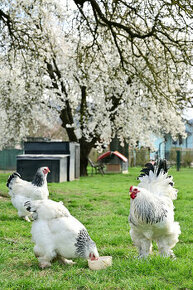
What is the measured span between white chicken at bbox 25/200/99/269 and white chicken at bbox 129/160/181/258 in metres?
0.68

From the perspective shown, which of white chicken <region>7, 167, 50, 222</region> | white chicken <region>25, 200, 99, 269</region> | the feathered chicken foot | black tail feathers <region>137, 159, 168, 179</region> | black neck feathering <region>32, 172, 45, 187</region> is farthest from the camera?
black neck feathering <region>32, 172, 45, 187</region>

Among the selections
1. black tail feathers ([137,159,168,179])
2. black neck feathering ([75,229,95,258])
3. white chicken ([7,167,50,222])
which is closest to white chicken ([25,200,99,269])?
black neck feathering ([75,229,95,258])

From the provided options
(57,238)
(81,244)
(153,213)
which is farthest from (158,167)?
(57,238)

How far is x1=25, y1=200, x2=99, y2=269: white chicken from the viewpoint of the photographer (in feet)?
16.4

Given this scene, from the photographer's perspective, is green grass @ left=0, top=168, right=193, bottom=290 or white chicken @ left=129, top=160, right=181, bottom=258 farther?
white chicken @ left=129, top=160, right=181, bottom=258

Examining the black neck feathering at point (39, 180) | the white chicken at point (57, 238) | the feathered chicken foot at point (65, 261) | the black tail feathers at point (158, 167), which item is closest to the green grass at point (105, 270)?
the feathered chicken foot at point (65, 261)

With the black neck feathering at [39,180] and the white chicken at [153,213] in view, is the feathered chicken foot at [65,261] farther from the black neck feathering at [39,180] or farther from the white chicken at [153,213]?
the black neck feathering at [39,180]

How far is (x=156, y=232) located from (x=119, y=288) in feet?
3.83

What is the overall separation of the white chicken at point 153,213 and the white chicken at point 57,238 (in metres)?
0.68

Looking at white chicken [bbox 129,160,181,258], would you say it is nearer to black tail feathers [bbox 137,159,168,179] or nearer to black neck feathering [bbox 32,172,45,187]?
black tail feathers [bbox 137,159,168,179]

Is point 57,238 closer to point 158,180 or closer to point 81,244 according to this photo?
point 81,244

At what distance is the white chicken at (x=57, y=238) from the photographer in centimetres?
500

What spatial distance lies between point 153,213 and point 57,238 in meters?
1.27

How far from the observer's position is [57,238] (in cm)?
502
